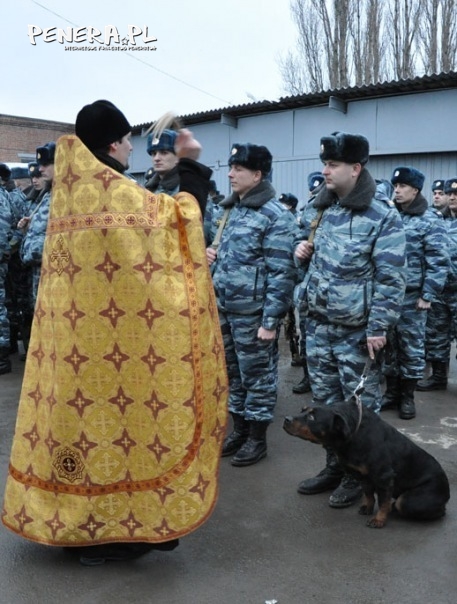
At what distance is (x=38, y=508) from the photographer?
322cm

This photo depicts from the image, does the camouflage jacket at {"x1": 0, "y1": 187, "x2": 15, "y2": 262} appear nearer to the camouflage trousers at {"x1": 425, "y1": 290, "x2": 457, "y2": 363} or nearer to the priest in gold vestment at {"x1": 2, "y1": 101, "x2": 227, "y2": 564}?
the priest in gold vestment at {"x1": 2, "y1": 101, "x2": 227, "y2": 564}

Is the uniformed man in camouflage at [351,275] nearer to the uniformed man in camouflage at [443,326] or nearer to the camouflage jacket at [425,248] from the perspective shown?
the camouflage jacket at [425,248]

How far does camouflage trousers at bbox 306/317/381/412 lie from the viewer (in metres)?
4.13

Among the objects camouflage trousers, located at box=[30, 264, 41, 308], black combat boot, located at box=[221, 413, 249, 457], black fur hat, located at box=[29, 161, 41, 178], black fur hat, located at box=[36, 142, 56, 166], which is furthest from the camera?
black fur hat, located at box=[29, 161, 41, 178]

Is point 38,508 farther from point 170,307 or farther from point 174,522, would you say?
point 170,307

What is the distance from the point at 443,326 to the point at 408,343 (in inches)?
49.4

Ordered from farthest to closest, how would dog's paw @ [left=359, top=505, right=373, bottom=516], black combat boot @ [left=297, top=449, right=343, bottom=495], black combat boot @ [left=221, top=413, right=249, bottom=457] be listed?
black combat boot @ [left=221, top=413, right=249, bottom=457], black combat boot @ [left=297, top=449, right=343, bottom=495], dog's paw @ [left=359, top=505, right=373, bottom=516]

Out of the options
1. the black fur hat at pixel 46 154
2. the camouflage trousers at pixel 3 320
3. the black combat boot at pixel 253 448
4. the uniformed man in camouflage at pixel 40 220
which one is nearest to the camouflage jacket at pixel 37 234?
the uniformed man in camouflage at pixel 40 220

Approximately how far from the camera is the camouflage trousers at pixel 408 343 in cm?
609

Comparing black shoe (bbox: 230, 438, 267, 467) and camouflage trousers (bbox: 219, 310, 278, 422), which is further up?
camouflage trousers (bbox: 219, 310, 278, 422)

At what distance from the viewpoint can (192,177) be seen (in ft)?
11.0

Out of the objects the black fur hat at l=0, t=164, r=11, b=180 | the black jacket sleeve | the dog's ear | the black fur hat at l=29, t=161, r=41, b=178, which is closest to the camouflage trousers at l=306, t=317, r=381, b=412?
the dog's ear

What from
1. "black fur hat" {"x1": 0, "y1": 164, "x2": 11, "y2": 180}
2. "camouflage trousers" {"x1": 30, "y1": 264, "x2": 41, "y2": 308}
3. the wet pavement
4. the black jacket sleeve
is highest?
"black fur hat" {"x1": 0, "y1": 164, "x2": 11, "y2": 180}

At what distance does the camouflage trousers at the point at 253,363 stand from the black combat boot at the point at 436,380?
106 inches
